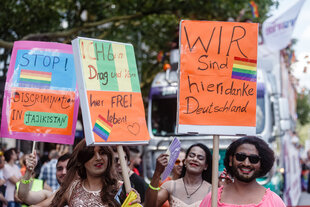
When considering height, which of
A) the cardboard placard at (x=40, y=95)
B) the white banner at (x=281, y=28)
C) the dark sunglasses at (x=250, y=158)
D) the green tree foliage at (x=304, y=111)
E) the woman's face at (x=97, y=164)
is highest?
the white banner at (x=281, y=28)

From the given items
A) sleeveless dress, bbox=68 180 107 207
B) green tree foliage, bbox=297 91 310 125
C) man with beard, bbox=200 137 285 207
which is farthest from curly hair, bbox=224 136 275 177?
green tree foliage, bbox=297 91 310 125

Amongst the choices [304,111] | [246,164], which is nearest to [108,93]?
[246,164]

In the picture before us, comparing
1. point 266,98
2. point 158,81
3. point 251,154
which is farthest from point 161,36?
point 251,154

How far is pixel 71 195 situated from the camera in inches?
151

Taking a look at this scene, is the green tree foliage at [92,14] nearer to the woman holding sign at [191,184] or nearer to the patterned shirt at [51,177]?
the patterned shirt at [51,177]

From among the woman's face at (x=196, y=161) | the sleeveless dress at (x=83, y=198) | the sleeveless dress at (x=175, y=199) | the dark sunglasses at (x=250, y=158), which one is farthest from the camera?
the woman's face at (x=196, y=161)

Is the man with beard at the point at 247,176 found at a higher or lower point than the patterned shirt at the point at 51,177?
higher

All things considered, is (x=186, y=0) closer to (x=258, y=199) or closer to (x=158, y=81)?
(x=158, y=81)

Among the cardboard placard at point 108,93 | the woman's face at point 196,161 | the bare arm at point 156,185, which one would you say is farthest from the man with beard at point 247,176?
the woman's face at point 196,161

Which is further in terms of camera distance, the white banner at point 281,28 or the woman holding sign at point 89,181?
the white banner at point 281,28

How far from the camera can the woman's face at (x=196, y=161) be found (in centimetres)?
486

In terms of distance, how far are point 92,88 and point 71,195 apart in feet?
2.84

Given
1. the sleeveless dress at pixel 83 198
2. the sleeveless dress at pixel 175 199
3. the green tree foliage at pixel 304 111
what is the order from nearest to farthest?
the sleeveless dress at pixel 83 198 < the sleeveless dress at pixel 175 199 < the green tree foliage at pixel 304 111

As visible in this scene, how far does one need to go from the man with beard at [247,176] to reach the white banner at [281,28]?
8.11 m
